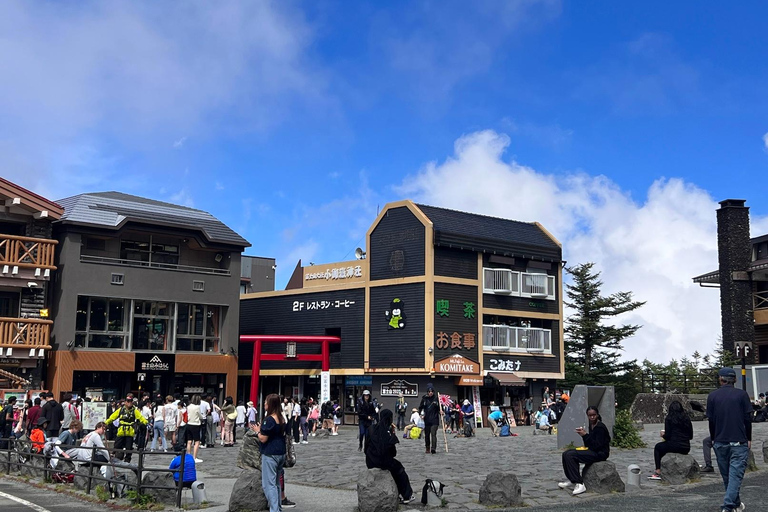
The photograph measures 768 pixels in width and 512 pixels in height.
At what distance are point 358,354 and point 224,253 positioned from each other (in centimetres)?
822

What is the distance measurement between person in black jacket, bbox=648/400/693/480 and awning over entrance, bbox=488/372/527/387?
24.7m

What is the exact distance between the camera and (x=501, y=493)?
1362cm

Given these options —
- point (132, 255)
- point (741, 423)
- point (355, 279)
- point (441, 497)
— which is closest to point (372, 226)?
point (355, 279)

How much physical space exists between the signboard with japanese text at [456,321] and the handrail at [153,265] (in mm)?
10236

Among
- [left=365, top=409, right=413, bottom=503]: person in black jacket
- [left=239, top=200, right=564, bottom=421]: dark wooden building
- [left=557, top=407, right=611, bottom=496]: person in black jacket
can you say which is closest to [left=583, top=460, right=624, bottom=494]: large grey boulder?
[left=557, top=407, right=611, bottom=496]: person in black jacket

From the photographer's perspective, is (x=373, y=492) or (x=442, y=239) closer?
(x=373, y=492)

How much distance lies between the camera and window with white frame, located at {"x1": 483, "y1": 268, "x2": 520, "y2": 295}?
1662 inches

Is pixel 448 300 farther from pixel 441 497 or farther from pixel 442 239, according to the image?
pixel 441 497

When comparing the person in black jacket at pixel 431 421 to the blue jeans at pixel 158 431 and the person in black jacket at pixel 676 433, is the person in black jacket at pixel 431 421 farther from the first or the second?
the person in black jacket at pixel 676 433

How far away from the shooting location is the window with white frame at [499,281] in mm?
42219

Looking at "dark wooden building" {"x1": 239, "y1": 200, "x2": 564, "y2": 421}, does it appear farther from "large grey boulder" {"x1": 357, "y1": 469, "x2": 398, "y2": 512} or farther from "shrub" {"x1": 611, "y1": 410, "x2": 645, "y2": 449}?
"large grey boulder" {"x1": 357, "y1": 469, "x2": 398, "y2": 512}

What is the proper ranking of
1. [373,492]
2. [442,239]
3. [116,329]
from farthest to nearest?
[442,239] → [116,329] → [373,492]

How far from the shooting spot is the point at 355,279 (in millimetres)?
43188

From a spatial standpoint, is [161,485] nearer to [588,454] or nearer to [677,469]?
[588,454]
